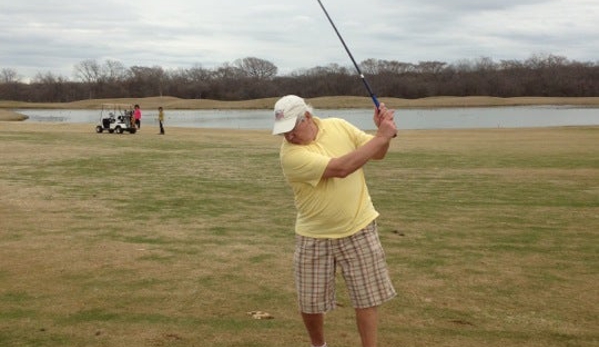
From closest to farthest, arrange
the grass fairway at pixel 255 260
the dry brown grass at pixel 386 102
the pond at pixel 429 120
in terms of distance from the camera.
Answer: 1. the grass fairway at pixel 255 260
2. the pond at pixel 429 120
3. the dry brown grass at pixel 386 102

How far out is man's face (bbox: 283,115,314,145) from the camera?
418 centimetres

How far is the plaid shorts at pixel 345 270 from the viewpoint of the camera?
13.8 ft

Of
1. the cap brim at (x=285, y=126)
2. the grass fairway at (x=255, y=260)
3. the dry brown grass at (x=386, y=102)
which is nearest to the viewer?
the cap brim at (x=285, y=126)

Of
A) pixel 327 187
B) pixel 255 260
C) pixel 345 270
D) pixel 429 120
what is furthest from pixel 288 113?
pixel 429 120

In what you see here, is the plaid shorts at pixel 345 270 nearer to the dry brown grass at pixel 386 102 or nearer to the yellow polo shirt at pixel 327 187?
the yellow polo shirt at pixel 327 187

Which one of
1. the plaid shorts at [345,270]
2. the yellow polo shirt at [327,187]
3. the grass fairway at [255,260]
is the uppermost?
the yellow polo shirt at [327,187]

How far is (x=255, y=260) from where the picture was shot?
7.19m

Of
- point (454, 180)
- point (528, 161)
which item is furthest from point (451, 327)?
point (528, 161)

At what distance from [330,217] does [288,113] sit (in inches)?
27.1

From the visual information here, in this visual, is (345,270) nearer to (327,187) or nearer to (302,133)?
(327,187)

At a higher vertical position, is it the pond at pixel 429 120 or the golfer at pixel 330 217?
the golfer at pixel 330 217

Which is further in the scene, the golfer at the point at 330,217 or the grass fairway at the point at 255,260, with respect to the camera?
the grass fairway at the point at 255,260

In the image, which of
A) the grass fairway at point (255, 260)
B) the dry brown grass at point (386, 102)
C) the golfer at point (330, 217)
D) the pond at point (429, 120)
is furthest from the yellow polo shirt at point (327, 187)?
the dry brown grass at point (386, 102)

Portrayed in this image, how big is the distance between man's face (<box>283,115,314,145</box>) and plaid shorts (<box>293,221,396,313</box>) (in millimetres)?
620
